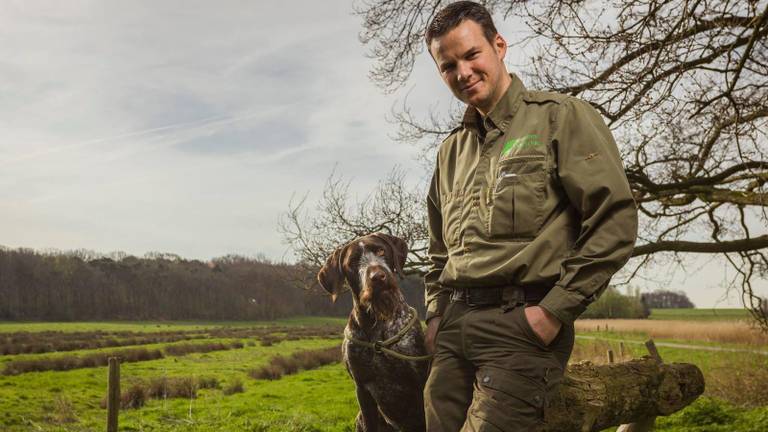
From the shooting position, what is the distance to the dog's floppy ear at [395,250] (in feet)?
11.0

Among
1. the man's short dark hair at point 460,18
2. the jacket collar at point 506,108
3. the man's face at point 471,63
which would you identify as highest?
the man's short dark hair at point 460,18

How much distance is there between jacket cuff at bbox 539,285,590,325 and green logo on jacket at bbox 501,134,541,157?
0.58m

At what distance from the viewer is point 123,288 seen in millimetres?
39375

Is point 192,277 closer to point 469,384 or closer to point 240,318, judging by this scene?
point 240,318

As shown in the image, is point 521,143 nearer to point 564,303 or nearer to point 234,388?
point 564,303

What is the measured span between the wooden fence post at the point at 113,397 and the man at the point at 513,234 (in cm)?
863

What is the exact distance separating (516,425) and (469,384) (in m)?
0.32

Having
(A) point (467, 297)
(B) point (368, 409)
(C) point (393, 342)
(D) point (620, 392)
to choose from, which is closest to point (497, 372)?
(A) point (467, 297)

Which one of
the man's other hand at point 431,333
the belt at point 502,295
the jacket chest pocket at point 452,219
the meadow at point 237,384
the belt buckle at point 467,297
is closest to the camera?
the belt at point 502,295

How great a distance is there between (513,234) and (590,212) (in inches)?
11.9

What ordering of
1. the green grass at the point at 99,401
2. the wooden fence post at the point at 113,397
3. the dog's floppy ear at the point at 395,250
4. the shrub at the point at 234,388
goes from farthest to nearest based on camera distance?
1. the shrub at the point at 234,388
2. the green grass at the point at 99,401
3. the wooden fence post at the point at 113,397
4. the dog's floppy ear at the point at 395,250

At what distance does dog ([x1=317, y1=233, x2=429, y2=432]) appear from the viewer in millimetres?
3244

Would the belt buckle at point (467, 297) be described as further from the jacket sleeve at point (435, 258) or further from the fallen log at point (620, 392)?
the fallen log at point (620, 392)

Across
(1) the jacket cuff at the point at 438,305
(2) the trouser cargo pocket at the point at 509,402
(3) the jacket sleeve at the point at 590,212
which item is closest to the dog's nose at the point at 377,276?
(1) the jacket cuff at the point at 438,305
